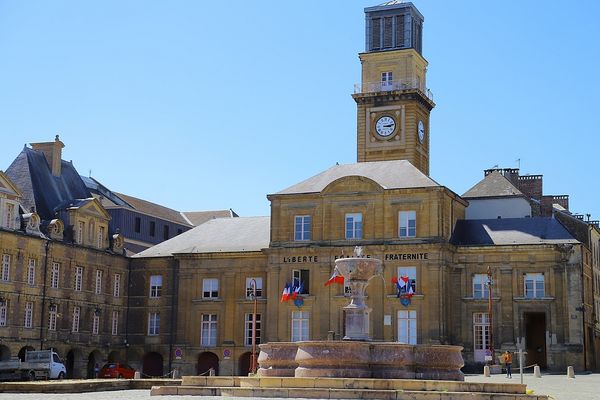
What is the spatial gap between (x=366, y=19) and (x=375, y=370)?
167 feet

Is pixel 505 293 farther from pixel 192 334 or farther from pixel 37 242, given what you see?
pixel 37 242

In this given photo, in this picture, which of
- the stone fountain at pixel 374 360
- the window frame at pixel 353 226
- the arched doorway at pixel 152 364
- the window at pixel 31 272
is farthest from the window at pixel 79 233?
the stone fountain at pixel 374 360

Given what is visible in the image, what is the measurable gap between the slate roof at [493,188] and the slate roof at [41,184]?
26002 mm

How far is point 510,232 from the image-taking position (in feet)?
188

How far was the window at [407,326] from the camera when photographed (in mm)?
55312

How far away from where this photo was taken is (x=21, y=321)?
2092 inches

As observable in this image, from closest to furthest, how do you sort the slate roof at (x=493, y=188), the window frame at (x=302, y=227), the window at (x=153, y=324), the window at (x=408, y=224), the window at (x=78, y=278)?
1. the window at (x=408, y=224)
2. the window at (x=78, y=278)
3. the window frame at (x=302, y=227)
4. the window at (x=153, y=324)
5. the slate roof at (x=493, y=188)

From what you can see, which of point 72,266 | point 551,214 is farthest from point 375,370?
point 551,214

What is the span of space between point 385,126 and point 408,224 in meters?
19.3

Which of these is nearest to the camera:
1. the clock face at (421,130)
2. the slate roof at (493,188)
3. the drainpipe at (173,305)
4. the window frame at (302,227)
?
the window frame at (302,227)

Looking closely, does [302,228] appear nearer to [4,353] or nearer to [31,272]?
[31,272]

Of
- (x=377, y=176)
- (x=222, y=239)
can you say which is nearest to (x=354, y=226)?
(x=377, y=176)

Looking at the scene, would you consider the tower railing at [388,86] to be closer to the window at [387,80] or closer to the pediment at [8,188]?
the window at [387,80]

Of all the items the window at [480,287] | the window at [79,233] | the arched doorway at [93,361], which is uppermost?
the window at [79,233]
